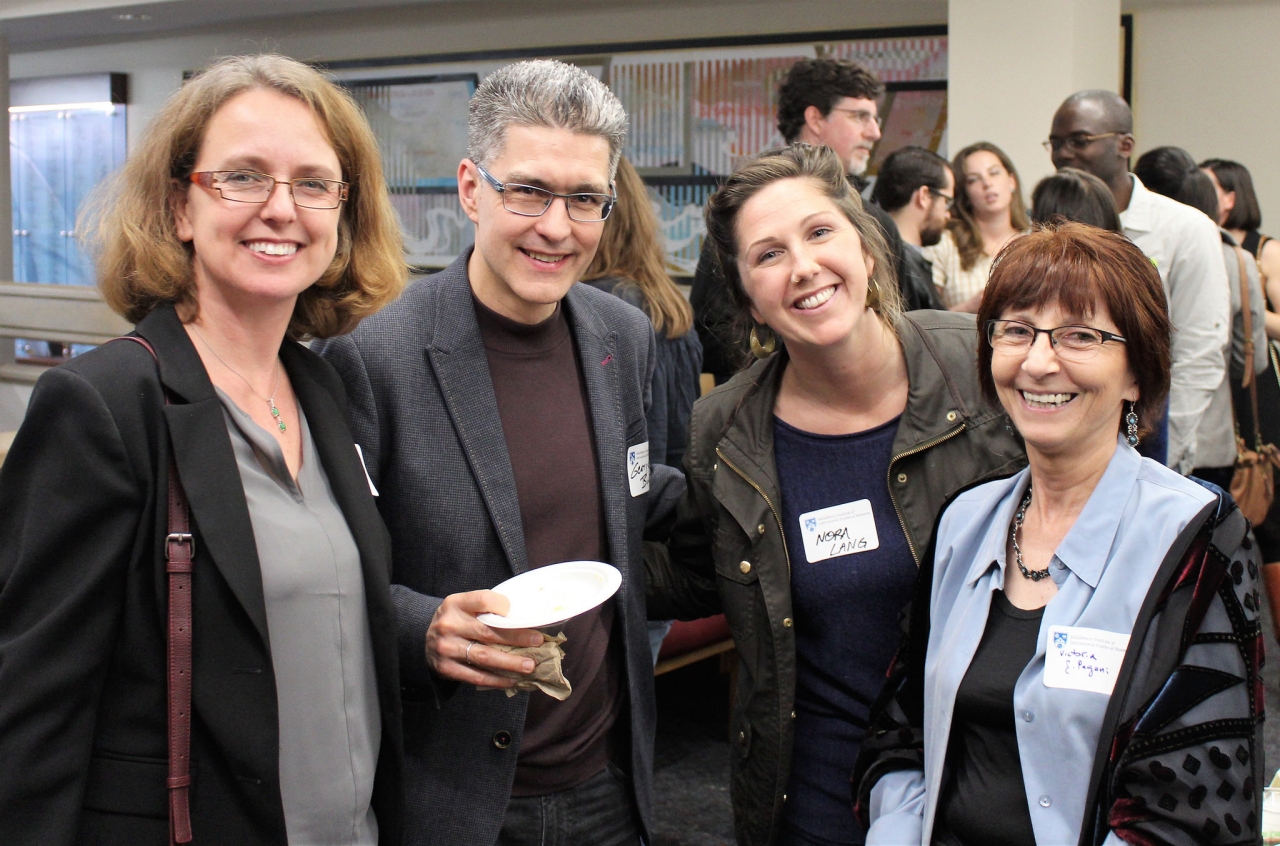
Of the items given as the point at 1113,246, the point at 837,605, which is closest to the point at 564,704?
the point at 837,605

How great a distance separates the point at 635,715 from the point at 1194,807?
0.81 metres

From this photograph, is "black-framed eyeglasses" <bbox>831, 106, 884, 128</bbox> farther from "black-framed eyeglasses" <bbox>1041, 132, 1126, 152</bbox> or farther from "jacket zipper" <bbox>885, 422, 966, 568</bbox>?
"jacket zipper" <bbox>885, 422, 966, 568</bbox>

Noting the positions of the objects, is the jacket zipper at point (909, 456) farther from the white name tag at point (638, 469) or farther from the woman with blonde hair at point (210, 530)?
the woman with blonde hair at point (210, 530)

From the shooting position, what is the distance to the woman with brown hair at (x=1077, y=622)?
1.25m

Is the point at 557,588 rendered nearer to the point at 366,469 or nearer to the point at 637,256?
the point at 366,469

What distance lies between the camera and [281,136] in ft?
4.51

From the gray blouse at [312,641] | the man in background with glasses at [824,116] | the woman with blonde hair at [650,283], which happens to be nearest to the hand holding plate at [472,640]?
the gray blouse at [312,641]

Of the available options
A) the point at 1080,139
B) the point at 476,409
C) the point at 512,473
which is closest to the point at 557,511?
the point at 512,473

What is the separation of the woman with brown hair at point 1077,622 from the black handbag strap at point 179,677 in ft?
2.99

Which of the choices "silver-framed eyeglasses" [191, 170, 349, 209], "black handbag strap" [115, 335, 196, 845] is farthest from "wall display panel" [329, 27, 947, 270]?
"black handbag strap" [115, 335, 196, 845]

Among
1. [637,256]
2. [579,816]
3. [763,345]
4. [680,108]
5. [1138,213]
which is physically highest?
[680,108]

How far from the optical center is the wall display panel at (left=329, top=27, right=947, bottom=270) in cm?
677

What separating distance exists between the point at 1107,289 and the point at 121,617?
127 centimetres

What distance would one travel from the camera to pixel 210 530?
3.91 ft
